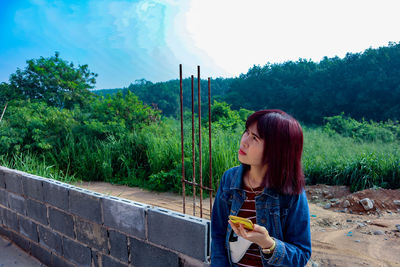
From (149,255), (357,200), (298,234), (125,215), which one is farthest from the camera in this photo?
(357,200)

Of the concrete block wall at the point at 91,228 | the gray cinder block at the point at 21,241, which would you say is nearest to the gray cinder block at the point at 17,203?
the concrete block wall at the point at 91,228

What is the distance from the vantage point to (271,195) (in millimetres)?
1254

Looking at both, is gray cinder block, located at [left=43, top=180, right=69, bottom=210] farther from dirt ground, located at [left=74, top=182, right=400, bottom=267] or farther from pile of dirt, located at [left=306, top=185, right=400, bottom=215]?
pile of dirt, located at [left=306, top=185, right=400, bottom=215]

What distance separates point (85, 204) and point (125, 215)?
1.85 ft

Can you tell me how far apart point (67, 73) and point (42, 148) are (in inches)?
502

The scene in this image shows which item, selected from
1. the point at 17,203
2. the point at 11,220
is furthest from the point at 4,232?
the point at 17,203

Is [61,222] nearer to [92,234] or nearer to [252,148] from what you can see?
[92,234]

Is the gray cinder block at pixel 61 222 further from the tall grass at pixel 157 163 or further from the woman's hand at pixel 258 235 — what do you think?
the woman's hand at pixel 258 235

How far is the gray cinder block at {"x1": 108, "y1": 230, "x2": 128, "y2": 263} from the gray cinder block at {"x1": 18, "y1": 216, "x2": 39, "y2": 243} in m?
1.51

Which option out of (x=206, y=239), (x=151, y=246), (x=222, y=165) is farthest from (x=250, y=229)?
(x=222, y=165)

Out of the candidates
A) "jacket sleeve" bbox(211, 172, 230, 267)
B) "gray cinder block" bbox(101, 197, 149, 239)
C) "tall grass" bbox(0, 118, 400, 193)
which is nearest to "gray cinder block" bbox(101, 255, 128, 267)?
"gray cinder block" bbox(101, 197, 149, 239)

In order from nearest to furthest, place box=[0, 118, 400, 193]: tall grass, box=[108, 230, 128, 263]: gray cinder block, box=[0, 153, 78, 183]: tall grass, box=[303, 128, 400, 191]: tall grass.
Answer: box=[108, 230, 128, 263]: gray cinder block → box=[0, 153, 78, 183]: tall grass → box=[0, 118, 400, 193]: tall grass → box=[303, 128, 400, 191]: tall grass

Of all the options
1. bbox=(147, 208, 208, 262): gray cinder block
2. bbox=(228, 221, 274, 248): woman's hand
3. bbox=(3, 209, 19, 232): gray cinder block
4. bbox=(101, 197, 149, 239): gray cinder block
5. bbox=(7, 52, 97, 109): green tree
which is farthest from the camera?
bbox=(7, 52, 97, 109): green tree

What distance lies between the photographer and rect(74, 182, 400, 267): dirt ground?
2.86 m
